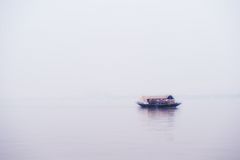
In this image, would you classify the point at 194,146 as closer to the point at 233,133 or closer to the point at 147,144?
the point at 147,144

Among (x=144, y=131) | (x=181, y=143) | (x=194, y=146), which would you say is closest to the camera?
(x=194, y=146)

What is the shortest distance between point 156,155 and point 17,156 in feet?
25.5

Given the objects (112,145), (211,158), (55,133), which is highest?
(55,133)

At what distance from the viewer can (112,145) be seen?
77.8 ft

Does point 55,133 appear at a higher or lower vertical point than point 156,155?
higher

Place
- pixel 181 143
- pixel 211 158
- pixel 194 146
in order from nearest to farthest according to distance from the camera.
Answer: pixel 211 158
pixel 194 146
pixel 181 143

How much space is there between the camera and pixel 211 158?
738 inches

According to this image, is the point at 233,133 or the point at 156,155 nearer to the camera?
the point at 156,155

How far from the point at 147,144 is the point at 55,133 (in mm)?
10339

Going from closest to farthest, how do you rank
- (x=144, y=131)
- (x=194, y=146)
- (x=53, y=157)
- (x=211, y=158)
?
(x=211, y=158), (x=53, y=157), (x=194, y=146), (x=144, y=131)

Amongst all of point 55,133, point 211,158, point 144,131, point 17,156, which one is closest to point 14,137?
point 55,133

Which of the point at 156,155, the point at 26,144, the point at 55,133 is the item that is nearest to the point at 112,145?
the point at 156,155

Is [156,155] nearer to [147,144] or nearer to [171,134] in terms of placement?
[147,144]

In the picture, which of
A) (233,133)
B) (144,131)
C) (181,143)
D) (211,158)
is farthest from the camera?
(144,131)
